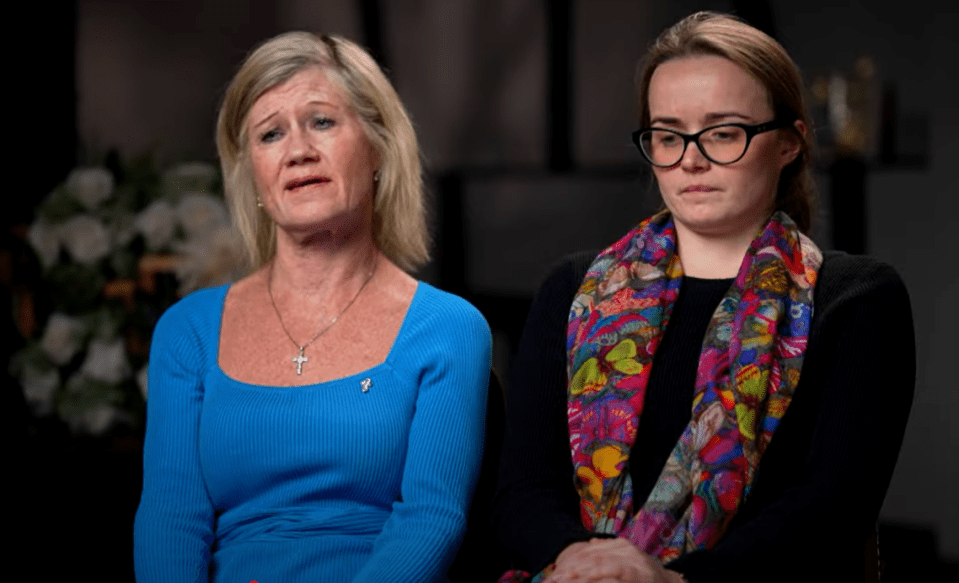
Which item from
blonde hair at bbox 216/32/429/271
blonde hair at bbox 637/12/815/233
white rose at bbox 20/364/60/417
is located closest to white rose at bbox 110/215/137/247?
white rose at bbox 20/364/60/417

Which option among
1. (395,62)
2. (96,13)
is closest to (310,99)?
(96,13)

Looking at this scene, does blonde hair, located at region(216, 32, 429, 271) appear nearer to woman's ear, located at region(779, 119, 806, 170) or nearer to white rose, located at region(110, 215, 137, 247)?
woman's ear, located at region(779, 119, 806, 170)

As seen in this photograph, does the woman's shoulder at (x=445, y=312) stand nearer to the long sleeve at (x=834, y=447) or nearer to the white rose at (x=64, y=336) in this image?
the long sleeve at (x=834, y=447)

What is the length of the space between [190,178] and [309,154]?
1.09m

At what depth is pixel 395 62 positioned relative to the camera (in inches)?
219

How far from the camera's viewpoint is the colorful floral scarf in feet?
6.38

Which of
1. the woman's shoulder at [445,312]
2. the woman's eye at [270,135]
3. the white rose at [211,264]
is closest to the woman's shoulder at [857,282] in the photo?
the woman's shoulder at [445,312]

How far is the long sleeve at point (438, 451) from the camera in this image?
2074mm

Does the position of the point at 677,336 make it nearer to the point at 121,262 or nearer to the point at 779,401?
the point at 779,401

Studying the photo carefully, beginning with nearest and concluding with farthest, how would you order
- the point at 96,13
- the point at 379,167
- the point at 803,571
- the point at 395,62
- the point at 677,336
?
the point at 803,571 → the point at 677,336 → the point at 379,167 → the point at 96,13 → the point at 395,62

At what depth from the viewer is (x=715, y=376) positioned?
6.53 feet

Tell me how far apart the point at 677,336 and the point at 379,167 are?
63 cm

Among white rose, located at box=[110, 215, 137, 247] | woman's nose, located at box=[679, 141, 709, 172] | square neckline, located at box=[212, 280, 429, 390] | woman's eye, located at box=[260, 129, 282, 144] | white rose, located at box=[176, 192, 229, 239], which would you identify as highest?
woman's eye, located at box=[260, 129, 282, 144]

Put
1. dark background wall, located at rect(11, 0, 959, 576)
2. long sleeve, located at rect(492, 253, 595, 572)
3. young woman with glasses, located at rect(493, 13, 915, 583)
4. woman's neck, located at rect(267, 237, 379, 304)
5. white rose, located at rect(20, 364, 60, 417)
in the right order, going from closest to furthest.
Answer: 1. young woman with glasses, located at rect(493, 13, 915, 583)
2. long sleeve, located at rect(492, 253, 595, 572)
3. woman's neck, located at rect(267, 237, 379, 304)
4. white rose, located at rect(20, 364, 60, 417)
5. dark background wall, located at rect(11, 0, 959, 576)
